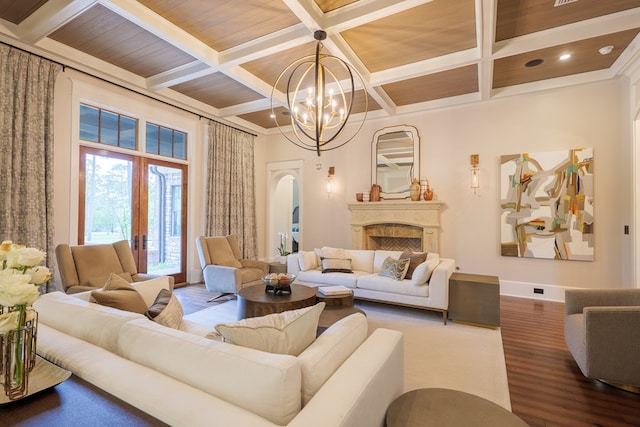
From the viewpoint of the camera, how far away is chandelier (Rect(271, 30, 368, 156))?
2.92m

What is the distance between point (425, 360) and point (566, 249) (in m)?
3.45

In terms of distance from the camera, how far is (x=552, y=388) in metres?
2.33

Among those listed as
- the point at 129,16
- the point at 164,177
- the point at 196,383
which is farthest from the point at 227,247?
the point at 196,383

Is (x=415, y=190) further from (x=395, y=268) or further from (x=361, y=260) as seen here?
(x=395, y=268)

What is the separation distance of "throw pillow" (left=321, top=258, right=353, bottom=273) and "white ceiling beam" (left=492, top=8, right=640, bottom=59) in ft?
11.1

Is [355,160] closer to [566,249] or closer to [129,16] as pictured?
[566,249]

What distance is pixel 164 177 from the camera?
5.54m

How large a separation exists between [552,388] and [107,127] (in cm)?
611

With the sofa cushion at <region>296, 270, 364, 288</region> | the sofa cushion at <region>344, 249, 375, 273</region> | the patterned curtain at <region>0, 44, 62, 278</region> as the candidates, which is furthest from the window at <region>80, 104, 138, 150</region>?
the sofa cushion at <region>344, 249, 375, 273</region>

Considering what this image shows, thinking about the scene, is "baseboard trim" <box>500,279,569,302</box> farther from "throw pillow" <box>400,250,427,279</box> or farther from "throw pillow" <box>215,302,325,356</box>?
"throw pillow" <box>215,302,325,356</box>

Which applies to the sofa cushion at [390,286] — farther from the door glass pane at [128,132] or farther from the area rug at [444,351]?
the door glass pane at [128,132]

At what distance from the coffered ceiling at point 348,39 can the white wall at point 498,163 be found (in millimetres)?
379

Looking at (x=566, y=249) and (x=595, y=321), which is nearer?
(x=595, y=321)

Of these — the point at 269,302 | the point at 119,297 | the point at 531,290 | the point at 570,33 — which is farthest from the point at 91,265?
the point at 531,290
